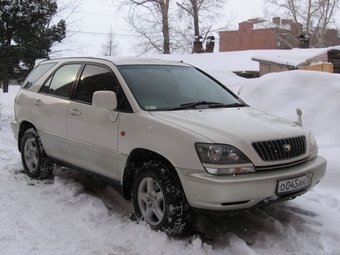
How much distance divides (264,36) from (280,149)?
54996 millimetres

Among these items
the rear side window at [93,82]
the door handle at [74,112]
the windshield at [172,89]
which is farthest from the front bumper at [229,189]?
the door handle at [74,112]

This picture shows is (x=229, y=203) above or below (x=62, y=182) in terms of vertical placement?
above

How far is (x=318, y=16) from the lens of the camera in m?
45.9

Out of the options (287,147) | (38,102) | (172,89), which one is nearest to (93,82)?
(172,89)

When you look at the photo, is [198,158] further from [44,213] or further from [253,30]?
[253,30]

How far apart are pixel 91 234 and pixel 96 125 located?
117 centimetres

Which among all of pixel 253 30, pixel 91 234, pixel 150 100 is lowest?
pixel 91 234

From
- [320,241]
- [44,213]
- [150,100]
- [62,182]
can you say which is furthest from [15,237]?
[320,241]

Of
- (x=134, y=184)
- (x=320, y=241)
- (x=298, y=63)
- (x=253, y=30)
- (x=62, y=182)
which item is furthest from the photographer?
(x=253, y=30)

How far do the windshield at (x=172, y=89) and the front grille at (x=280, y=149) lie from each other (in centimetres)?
96

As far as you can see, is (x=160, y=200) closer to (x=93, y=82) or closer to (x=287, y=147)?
(x=287, y=147)

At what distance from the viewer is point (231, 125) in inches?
131

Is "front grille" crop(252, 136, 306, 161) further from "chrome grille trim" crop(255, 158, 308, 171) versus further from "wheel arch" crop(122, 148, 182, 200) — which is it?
"wheel arch" crop(122, 148, 182, 200)

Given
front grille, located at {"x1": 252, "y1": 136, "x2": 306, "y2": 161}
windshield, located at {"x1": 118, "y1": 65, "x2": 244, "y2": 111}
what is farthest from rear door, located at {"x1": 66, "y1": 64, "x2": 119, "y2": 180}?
front grille, located at {"x1": 252, "y1": 136, "x2": 306, "y2": 161}
